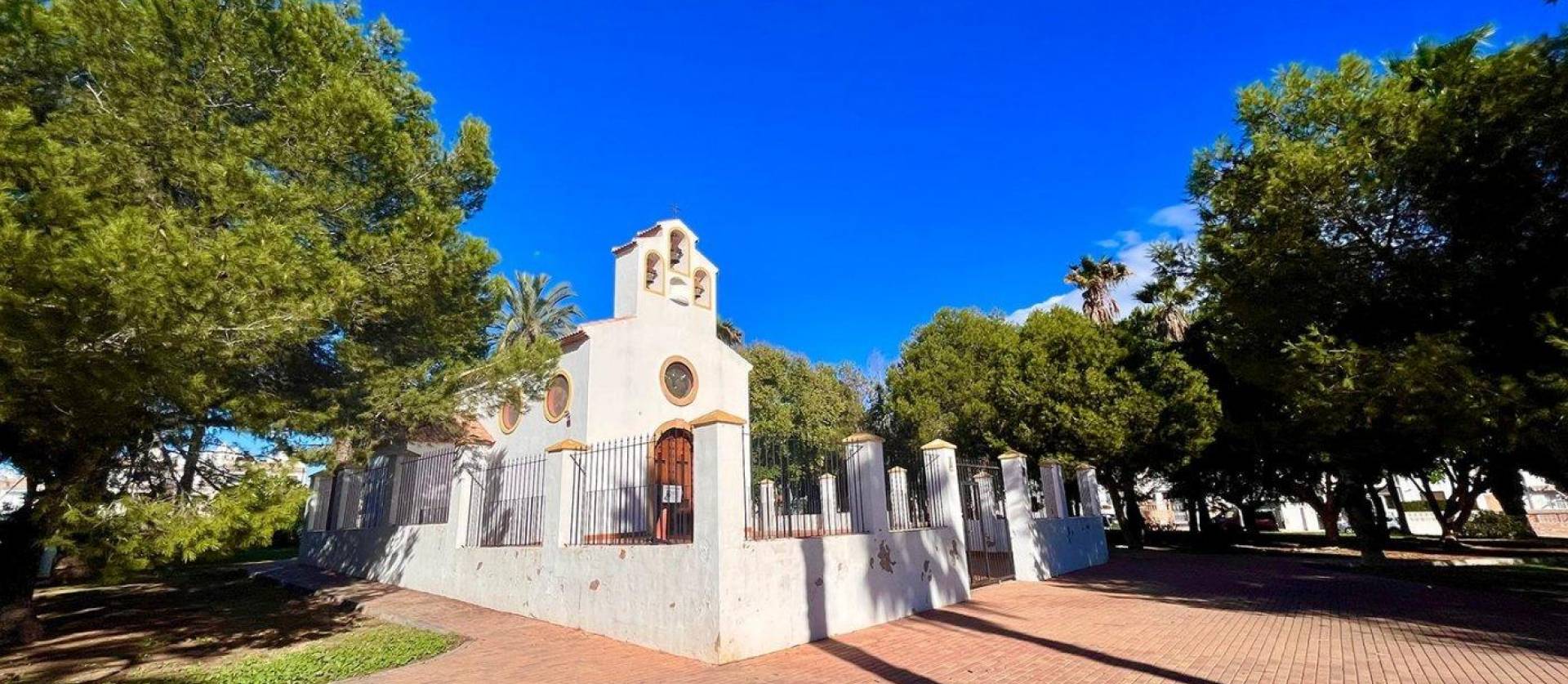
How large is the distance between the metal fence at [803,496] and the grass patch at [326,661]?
4.28 metres

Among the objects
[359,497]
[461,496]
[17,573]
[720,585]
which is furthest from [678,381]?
[17,573]

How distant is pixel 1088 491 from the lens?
18.4 m

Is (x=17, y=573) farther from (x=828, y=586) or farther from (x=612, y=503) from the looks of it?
(x=828, y=586)

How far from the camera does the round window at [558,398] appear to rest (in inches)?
608

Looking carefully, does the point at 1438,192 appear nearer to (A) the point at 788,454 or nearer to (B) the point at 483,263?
(A) the point at 788,454

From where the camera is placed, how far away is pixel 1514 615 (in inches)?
350

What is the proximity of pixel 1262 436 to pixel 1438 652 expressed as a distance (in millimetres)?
16786

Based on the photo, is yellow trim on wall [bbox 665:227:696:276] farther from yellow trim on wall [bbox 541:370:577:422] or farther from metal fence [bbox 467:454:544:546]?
metal fence [bbox 467:454:544:546]

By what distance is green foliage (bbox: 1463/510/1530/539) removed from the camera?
28.1 metres

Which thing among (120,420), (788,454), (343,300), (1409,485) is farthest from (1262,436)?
(1409,485)

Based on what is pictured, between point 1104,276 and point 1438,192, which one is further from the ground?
point 1104,276

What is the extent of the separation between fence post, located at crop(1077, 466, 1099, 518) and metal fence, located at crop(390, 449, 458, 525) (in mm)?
15817

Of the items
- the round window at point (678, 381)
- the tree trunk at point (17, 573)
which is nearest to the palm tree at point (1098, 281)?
the round window at point (678, 381)

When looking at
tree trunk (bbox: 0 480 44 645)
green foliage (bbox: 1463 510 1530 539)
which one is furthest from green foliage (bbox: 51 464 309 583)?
green foliage (bbox: 1463 510 1530 539)
